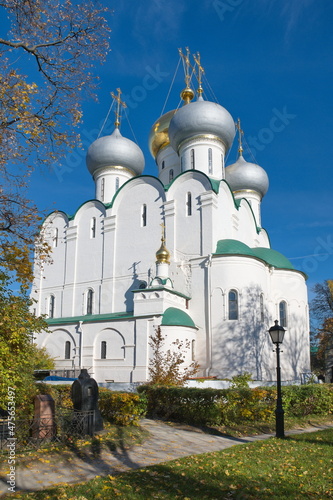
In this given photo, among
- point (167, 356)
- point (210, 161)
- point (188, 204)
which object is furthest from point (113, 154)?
point (167, 356)

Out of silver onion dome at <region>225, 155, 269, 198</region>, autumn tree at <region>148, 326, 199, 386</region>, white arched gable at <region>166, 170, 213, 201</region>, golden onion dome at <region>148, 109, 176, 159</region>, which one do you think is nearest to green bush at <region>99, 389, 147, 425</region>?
autumn tree at <region>148, 326, 199, 386</region>

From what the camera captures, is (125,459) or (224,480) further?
(125,459)

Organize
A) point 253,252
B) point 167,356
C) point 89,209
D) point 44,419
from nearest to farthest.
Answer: point 44,419 < point 167,356 < point 253,252 < point 89,209

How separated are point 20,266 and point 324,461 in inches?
226

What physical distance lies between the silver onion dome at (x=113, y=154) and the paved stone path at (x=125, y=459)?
19211mm

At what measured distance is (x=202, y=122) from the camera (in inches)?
920

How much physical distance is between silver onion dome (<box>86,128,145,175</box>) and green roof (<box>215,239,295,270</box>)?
29.9 ft

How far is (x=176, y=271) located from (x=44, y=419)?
1307 centimetres

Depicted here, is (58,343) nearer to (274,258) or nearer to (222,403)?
(274,258)

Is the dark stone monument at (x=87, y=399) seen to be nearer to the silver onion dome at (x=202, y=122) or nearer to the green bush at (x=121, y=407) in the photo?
the green bush at (x=121, y=407)

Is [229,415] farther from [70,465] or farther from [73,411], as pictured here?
[70,465]

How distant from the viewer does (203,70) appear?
2777 centimetres

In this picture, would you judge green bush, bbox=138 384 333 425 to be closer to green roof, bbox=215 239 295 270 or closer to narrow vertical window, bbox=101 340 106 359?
narrow vertical window, bbox=101 340 106 359

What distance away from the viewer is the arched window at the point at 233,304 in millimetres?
19031
